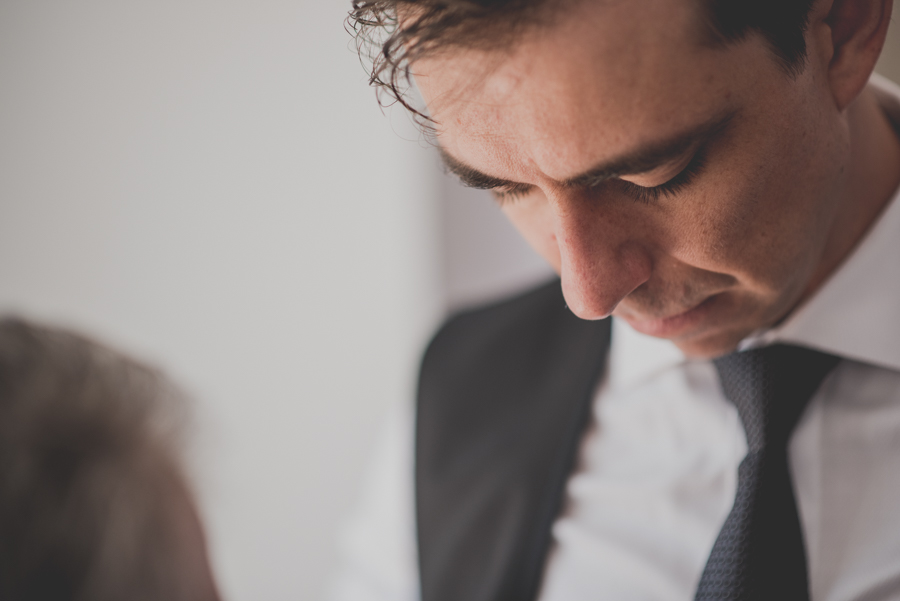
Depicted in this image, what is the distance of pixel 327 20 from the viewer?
1.44 metres

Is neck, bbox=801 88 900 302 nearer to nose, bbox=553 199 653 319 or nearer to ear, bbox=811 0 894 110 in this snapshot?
ear, bbox=811 0 894 110

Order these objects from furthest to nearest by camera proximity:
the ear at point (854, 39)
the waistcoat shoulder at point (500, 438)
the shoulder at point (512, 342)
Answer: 1. the shoulder at point (512, 342)
2. the waistcoat shoulder at point (500, 438)
3. the ear at point (854, 39)

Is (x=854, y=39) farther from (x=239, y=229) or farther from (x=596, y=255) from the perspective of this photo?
(x=239, y=229)

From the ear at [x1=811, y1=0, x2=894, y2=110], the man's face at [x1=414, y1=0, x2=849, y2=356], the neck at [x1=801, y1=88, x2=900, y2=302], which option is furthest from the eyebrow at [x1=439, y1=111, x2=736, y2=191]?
the neck at [x1=801, y1=88, x2=900, y2=302]

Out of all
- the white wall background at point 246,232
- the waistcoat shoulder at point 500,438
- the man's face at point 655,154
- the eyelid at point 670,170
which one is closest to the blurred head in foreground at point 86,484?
the white wall background at point 246,232

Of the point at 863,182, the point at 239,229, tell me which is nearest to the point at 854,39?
the point at 863,182

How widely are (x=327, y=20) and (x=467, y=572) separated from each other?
1175 millimetres

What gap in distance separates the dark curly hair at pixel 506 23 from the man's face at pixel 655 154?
0.01m

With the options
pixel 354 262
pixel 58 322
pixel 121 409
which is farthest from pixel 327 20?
pixel 121 409

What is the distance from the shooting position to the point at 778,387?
2.35 ft

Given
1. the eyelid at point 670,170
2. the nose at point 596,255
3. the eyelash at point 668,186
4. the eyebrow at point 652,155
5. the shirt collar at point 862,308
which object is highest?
the eyebrow at point 652,155

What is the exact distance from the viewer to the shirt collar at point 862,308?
706mm

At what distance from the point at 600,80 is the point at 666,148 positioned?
75 mm

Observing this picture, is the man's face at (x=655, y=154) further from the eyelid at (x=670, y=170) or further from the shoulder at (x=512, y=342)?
the shoulder at (x=512, y=342)
